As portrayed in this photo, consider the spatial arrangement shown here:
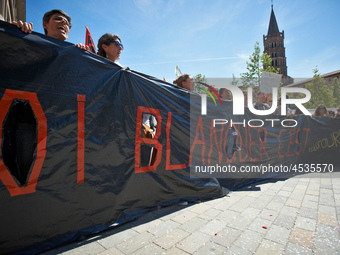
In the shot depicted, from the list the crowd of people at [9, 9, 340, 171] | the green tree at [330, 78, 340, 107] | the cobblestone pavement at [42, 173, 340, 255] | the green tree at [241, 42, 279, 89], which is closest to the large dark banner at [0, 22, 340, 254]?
the crowd of people at [9, 9, 340, 171]

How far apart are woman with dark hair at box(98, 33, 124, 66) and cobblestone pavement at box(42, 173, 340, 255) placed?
2.43 m

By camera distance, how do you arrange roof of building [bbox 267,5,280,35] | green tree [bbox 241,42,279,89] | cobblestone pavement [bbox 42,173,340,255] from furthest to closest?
1. roof of building [bbox 267,5,280,35]
2. green tree [bbox 241,42,279,89]
3. cobblestone pavement [bbox 42,173,340,255]

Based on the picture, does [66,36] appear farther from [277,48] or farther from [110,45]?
[277,48]

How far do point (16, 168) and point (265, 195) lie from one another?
386 centimetres

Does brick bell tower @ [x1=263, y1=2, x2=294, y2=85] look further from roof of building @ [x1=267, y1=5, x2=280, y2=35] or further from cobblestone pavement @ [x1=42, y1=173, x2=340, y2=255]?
cobblestone pavement @ [x1=42, y1=173, x2=340, y2=255]

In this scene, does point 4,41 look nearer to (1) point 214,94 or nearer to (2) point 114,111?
(2) point 114,111

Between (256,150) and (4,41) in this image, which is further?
(256,150)

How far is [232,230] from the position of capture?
2422mm

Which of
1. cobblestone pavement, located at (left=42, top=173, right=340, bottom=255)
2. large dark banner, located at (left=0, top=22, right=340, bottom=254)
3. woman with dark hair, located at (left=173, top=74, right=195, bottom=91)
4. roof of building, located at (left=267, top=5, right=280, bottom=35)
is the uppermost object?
roof of building, located at (left=267, top=5, right=280, bottom=35)

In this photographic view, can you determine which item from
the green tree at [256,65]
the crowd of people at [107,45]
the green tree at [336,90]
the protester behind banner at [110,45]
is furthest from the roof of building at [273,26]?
the protester behind banner at [110,45]

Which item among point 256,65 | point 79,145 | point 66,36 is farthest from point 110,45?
point 256,65

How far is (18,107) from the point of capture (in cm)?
192

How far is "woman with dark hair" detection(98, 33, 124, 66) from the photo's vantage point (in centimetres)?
310

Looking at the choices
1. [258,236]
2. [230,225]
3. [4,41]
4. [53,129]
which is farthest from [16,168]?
[258,236]
